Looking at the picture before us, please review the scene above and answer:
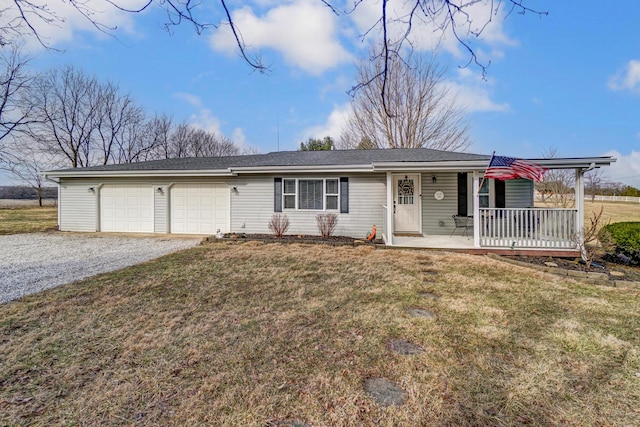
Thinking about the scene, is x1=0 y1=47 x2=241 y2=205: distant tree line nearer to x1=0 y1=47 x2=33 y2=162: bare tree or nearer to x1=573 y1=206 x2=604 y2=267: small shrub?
x1=0 y1=47 x2=33 y2=162: bare tree

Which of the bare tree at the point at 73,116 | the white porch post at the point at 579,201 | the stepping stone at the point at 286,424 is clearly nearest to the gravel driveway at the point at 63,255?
the stepping stone at the point at 286,424

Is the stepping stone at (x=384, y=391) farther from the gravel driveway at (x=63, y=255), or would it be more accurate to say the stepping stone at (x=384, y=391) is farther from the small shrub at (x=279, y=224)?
the small shrub at (x=279, y=224)

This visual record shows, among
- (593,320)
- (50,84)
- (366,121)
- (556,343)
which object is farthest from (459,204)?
(50,84)

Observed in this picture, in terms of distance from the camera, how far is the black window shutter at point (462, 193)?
29.9 ft

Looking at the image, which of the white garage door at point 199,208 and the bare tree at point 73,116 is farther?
the bare tree at point 73,116

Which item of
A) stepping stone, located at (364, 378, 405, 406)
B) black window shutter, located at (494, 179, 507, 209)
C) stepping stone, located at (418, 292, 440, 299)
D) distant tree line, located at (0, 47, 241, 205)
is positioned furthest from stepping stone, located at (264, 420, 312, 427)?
distant tree line, located at (0, 47, 241, 205)

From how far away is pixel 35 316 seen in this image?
11.5 feet

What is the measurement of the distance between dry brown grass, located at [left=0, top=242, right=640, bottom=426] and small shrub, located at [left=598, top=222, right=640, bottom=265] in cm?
234

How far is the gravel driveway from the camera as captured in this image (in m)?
5.03

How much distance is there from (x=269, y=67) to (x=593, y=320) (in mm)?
4686

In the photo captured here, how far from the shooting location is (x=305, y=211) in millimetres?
9664

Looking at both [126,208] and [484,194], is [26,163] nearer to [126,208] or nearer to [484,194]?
[126,208]

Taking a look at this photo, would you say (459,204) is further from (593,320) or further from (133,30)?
(133,30)

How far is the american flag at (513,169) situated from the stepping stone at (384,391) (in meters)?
6.11
